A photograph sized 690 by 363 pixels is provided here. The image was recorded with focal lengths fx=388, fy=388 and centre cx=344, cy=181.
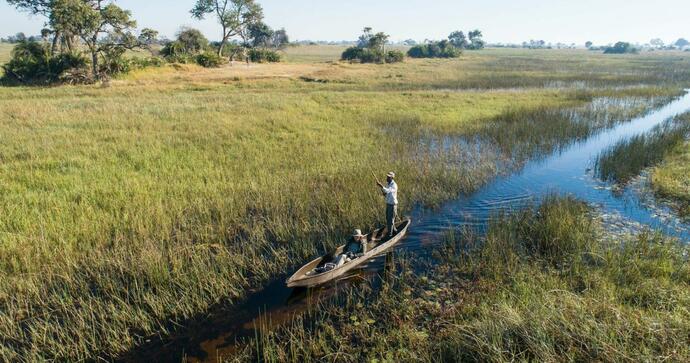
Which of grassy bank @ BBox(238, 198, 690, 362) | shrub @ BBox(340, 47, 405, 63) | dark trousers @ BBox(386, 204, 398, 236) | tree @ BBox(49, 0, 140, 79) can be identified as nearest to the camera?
grassy bank @ BBox(238, 198, 690, 362)

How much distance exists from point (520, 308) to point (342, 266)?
3854 millimetres

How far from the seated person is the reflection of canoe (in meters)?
0.12

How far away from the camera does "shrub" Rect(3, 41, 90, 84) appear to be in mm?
38094

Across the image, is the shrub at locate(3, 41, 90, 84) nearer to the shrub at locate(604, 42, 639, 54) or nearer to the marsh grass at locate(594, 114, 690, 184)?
the marsh grass at locate(594, 114, 690, 184)

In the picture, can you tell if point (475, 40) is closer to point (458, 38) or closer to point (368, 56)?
point (458, 38)

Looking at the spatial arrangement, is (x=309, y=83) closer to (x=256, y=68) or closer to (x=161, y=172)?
(x=256, y=68)

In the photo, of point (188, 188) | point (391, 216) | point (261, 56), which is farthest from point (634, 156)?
point (261, 56)

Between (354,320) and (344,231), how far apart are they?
3.96 m

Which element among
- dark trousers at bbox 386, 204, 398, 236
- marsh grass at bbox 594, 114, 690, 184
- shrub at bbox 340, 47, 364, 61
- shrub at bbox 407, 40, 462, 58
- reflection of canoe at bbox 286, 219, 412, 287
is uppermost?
shrub at bbox 407, 40, 462, 58

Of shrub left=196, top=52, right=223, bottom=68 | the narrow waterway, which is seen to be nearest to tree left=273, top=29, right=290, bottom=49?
shrub left=196, top=52, right=223, bottom=68

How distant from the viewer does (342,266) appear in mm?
9133

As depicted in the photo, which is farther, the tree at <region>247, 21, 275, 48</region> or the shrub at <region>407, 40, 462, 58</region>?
the shrub at <region>407, 40, 462, 58</region>

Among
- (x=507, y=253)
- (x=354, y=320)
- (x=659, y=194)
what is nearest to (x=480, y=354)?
(x=354, y=320)

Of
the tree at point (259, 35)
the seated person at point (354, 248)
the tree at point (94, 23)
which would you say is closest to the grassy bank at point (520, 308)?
the seated person at point (354, 248)
